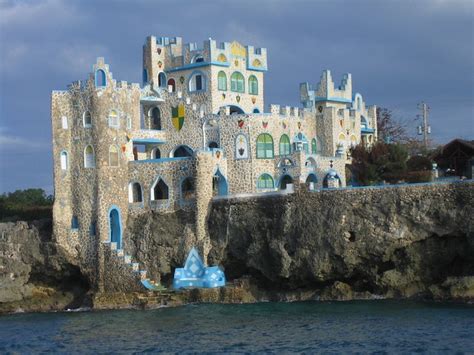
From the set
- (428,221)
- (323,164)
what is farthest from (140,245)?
(428,221)

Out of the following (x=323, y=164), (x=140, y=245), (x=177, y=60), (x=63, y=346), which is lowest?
(x=63, y=346)

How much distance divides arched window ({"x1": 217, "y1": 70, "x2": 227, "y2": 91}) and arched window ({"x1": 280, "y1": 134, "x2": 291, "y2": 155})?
5.01 metres

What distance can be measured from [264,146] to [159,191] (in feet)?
22.6

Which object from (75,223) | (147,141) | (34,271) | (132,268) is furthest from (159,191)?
(34,271)

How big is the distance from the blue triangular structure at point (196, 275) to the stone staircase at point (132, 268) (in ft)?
3.67

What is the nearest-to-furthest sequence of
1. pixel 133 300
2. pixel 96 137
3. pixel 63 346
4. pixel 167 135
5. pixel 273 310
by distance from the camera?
pixel 63 346
pixel 273 310
pixel 133 300
pixel 96 137
pixel 167 135

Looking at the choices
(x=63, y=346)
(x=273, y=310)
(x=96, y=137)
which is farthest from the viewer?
(x=96, y=137)

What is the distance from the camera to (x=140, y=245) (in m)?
58.9

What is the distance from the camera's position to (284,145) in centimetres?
6309

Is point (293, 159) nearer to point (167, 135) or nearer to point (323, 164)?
point (323, 164)

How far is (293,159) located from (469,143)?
10.8 meters

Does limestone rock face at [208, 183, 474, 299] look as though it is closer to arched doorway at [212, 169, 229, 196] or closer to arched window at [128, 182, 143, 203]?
arched doorway at [212, 169, 229, 196]

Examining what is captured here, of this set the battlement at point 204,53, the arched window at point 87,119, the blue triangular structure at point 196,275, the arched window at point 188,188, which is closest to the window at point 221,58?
the battlement at point 204,53

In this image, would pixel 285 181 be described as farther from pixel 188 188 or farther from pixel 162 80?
pixel 162 80
